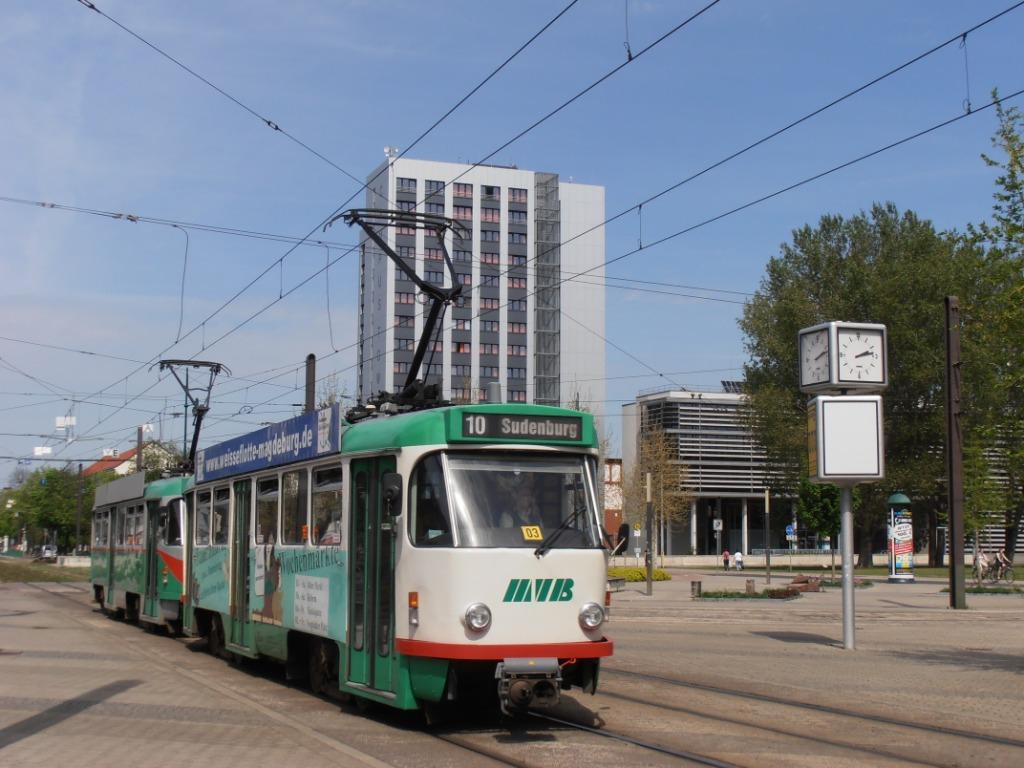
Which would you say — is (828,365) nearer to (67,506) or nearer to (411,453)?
(411,453)

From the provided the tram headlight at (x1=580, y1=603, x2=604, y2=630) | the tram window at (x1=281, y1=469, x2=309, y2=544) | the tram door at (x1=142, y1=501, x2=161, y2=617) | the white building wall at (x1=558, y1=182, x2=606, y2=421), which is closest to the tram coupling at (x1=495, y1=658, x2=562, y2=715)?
the tram headlight at (x1=580, y1=603, x2=604, y2=630)

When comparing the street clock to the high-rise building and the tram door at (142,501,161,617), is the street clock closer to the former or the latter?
the tram door at (142,501,161,617)

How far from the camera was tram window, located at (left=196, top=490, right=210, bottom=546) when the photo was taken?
17.8 meters

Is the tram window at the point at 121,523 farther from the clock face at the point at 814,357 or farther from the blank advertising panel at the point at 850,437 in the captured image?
the blank advertising panel at the point at 850,437

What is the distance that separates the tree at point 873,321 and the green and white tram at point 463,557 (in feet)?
133

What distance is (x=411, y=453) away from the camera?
10.4 m

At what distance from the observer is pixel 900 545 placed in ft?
132

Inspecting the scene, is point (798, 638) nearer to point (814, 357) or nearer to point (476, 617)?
point (814, 357)

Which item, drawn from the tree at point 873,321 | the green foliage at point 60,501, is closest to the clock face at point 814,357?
the tree at point 873,321

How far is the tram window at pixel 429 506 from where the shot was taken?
1012 centimetres

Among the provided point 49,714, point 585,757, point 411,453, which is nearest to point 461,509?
point 411,453

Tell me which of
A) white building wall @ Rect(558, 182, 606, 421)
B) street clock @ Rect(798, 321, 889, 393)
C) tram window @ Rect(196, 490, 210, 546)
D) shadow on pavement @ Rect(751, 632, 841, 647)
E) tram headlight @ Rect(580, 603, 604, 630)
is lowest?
shadow on pavement @ Rect(751, 632, 841, 647)

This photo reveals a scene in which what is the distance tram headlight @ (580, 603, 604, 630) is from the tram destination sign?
1.46m

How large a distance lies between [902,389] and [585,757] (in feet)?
150
